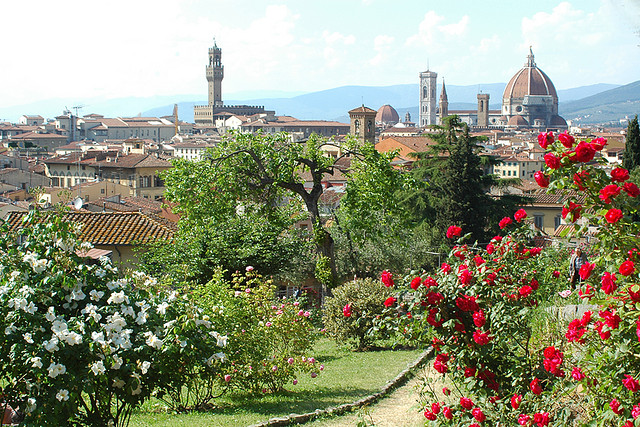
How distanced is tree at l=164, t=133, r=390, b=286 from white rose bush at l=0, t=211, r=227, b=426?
357 inches

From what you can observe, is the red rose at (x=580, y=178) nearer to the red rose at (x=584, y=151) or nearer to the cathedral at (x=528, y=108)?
the red rose at (x=584, y=151)

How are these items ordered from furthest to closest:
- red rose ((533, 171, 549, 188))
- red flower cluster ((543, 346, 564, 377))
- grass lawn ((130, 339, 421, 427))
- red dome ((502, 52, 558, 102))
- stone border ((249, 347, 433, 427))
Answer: red dome ((502, 52, 558, 102))
grass lawn ((130, 339, 421, 427))
stone border ((249, 347, 433, 427))
red flower cluster ((543, 346, 564, 377))
red rose ((533, 171, 549, 188))

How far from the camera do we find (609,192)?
153 inches

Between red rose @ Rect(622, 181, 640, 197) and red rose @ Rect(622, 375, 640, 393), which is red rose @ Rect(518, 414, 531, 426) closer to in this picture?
red rose @ Rect(622, 375, 640, 393)

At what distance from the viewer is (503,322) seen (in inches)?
195

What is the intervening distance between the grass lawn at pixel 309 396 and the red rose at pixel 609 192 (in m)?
3.94

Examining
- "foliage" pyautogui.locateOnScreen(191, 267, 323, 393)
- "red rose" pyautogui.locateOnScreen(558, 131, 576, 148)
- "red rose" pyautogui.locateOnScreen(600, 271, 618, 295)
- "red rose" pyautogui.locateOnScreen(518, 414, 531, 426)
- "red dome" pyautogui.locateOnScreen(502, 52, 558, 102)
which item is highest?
"red dome" pyautogui.locateOnScreen(502, 52, 558, 102)

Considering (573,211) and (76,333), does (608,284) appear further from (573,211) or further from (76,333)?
(76,333)

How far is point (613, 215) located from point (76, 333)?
10.5 ft

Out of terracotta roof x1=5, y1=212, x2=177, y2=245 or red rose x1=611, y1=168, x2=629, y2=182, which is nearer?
red rose x1=611, y1=168, x2=629, y2=182

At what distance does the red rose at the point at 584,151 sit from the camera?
3.96 meters

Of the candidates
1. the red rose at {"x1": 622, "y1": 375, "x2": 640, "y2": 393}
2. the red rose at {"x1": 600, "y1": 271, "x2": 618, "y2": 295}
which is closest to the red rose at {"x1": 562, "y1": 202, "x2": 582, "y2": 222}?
the red rose at {"x1": 600, "y1": 271, "x2": 618, "y2": 295}

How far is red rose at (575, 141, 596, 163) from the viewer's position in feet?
13.0

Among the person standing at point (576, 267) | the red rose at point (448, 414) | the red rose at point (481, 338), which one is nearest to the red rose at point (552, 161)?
the red rose at point (481, 338)
